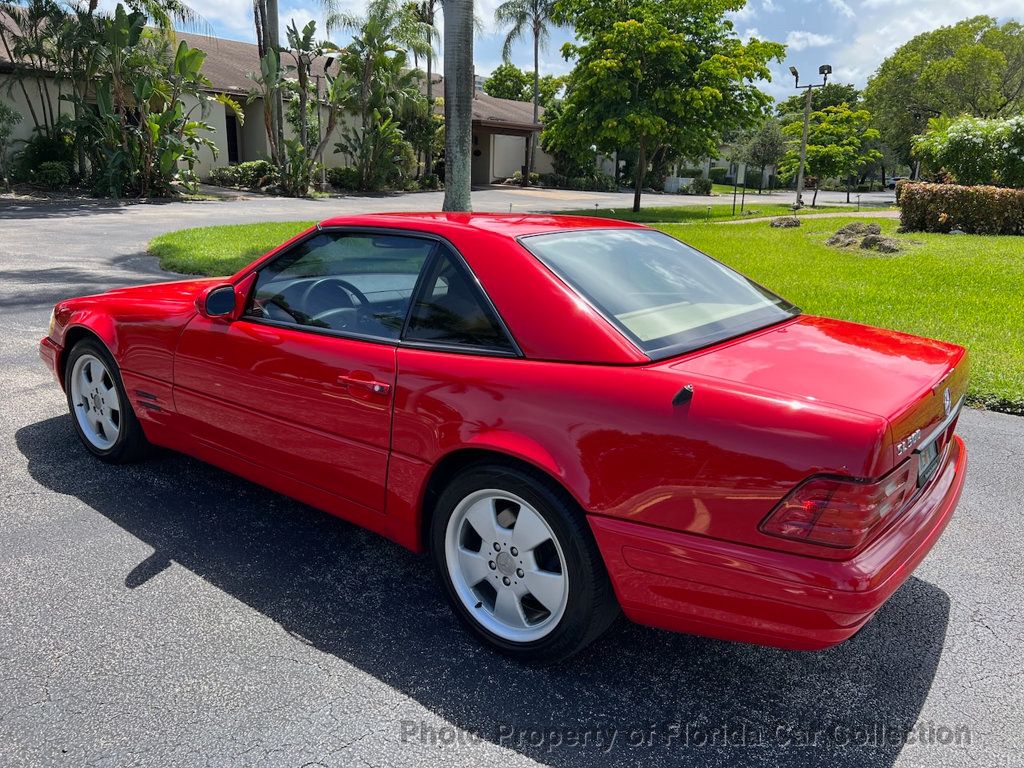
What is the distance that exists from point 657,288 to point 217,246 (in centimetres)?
1157

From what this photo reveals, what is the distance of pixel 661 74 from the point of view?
936 inches

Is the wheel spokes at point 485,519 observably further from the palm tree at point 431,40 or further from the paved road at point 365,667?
the palm tree at point 431,40

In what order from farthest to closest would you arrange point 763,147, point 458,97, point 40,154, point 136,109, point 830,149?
point 763,147 < point 830,149 < point 40,154 < point 136,109 < point 458,97

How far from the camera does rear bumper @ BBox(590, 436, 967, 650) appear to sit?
6.76 ft

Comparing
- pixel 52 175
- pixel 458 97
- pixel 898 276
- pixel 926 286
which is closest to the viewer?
pixel 458 97

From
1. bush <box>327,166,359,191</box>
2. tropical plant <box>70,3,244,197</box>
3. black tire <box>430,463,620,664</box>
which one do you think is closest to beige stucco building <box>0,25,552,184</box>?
tropical plant <box>70,3,244,197</box>

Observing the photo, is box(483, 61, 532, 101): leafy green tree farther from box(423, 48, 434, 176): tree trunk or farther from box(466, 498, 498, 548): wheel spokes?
box(466, 498, 498, 548): wheel spokes

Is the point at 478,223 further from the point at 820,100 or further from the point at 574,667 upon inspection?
the point at 820,100

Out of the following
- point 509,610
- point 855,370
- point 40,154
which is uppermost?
point 40,154

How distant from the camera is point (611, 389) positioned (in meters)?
2.34

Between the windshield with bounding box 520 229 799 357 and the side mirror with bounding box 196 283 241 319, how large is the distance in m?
1.44

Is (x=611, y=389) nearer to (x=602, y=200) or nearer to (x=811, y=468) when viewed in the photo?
(x=811, y=468)

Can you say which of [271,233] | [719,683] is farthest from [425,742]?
[271,233]

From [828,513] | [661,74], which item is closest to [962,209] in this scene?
[661,74]
